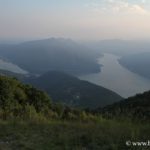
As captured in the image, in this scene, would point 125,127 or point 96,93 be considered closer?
point 125,127

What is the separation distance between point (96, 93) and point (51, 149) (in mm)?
74584

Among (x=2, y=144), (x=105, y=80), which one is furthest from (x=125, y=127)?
(x=105, y=80)

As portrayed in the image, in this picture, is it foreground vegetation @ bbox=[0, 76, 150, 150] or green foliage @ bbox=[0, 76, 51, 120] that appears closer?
foreground vegetation @ bbox=[0, 76, 150, 150]

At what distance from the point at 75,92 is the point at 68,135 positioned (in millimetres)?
87298

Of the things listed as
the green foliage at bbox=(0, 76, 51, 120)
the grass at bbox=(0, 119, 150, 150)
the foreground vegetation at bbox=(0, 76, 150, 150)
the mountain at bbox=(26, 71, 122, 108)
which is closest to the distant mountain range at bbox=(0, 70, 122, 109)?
the mountain at bbox=(26, 71, 122, 108)

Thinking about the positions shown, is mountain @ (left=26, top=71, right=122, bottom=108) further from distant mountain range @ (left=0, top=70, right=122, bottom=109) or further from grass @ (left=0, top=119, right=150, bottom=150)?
grass @ (left=0, top=119, right=150, bottom=150)

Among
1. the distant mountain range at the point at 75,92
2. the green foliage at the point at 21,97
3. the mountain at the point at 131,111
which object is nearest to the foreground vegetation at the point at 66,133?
the mountain at the point at 131,111

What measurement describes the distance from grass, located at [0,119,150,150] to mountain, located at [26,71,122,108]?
41849 millimetres

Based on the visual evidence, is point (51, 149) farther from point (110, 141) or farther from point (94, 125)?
point (94, 125)

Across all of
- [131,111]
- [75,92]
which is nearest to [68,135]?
[131,111]

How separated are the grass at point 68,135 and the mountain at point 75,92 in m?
41.8

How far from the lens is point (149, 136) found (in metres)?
5.91

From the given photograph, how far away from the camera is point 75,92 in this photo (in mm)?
93500

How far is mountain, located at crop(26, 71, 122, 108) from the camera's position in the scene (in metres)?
71.8
